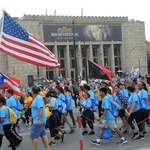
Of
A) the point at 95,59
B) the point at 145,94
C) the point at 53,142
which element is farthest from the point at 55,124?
the point at 95,59

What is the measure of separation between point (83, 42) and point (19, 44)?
6162cm

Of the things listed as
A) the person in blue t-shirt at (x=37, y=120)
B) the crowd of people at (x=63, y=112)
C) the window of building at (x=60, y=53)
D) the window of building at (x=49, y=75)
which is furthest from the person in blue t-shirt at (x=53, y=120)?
the window of building at (x=60, y=53)

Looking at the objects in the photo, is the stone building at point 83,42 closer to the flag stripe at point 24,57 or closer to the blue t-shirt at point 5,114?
the flag stripe at point 24,57

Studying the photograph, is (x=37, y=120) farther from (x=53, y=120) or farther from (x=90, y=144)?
(x=90, y=144)

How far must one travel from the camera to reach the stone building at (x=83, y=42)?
67.2 m

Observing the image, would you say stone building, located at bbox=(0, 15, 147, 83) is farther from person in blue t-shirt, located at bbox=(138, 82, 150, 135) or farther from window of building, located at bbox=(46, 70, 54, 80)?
person in blue t-shirt, located at bbox=(138, 82, 150, 135)

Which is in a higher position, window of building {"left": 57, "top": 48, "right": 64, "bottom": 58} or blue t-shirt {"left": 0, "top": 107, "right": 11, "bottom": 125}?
window of building {"left": 57, "top": 48, "right": 64, "bottom": 58}

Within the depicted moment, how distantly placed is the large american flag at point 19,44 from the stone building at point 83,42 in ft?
178

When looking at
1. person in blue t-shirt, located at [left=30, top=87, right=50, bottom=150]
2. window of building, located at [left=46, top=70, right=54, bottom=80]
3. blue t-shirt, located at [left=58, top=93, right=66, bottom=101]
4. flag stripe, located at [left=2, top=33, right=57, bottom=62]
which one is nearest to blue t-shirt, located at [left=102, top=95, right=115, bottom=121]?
person in blue t-shirt, located at [left=30, top=87, right=50, bottom=150]

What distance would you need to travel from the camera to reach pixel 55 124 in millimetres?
9297

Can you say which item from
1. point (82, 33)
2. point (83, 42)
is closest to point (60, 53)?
point (83, 42)

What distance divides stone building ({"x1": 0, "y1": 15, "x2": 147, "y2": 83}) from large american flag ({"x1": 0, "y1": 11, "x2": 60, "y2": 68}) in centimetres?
5440

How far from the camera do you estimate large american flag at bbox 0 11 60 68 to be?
959 centimetres

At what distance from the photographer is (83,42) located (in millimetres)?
70938
